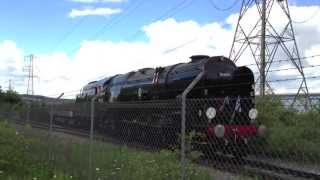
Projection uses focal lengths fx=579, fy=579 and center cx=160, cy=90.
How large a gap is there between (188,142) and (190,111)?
1.01 meters

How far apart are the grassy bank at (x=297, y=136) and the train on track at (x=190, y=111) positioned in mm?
267

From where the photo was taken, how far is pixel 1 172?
1130 cm

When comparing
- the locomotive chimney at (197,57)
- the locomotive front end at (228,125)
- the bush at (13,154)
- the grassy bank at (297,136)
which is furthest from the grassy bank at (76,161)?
the locomotive chimney at (197,57)

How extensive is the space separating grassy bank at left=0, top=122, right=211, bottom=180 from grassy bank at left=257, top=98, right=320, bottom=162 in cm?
175

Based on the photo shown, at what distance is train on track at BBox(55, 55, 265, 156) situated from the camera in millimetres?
8188

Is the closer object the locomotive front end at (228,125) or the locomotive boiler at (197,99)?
the locomotive front end at (228,125)

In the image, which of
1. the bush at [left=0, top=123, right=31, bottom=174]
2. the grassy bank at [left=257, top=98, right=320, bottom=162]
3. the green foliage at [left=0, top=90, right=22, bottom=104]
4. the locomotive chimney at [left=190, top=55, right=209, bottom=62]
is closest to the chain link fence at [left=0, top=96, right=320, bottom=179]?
the grassy bank at [left=257, top=98, right=320, bottom=162]

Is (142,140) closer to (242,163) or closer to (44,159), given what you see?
(44,159)

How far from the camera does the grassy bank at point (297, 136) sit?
17.0 feet

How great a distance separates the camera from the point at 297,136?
5.48m

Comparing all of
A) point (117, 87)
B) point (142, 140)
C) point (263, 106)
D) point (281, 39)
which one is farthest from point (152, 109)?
point (281, 39)

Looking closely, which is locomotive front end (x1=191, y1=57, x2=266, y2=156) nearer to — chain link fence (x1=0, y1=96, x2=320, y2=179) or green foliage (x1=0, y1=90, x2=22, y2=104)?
chain link fence (x1=0, y1=96, x2=320, y2=179)

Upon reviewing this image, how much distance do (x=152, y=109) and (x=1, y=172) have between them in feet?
10.9

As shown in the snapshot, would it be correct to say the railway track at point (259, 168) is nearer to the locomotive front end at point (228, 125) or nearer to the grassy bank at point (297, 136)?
the locomotive front end at point (228, 125)
